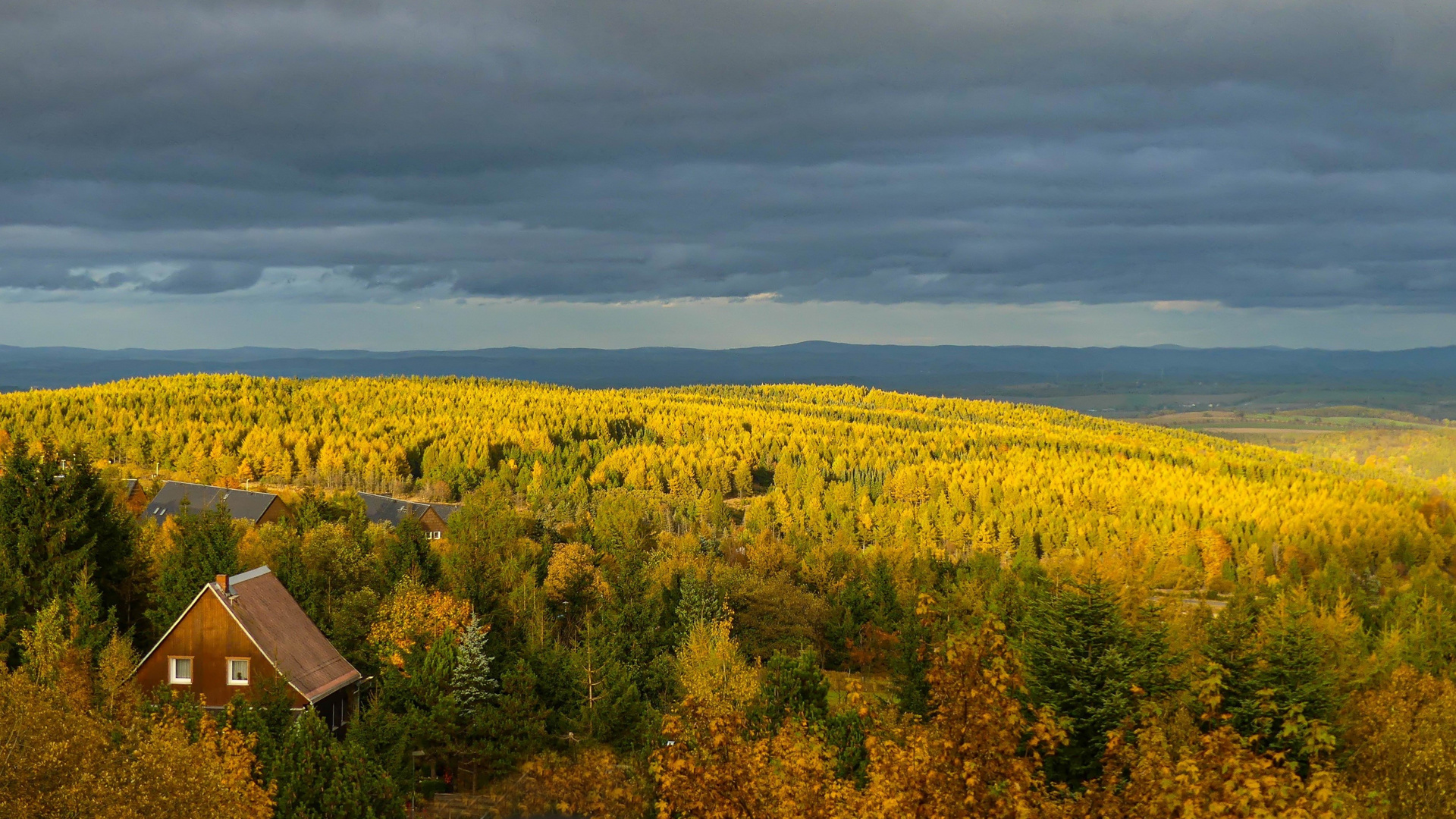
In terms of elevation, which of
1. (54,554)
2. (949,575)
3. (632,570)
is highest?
(54,554)

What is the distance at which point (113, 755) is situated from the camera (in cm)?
2811

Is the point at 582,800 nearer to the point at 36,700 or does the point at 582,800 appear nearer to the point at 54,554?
the point at 36,700

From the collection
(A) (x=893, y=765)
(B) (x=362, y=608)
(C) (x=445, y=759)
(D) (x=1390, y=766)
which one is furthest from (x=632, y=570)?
(A) (x=893, y=765)

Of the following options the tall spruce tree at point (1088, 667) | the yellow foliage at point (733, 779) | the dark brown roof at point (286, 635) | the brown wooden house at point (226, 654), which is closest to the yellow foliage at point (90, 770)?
the yellow foliage at point (733, 779)

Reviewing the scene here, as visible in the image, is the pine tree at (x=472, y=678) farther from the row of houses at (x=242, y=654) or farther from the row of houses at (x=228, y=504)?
the row of houses at (x=228, y=504)

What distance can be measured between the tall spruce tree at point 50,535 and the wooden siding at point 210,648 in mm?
5973

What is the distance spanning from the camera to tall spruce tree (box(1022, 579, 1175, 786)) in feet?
148

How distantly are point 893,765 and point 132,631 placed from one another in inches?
1796

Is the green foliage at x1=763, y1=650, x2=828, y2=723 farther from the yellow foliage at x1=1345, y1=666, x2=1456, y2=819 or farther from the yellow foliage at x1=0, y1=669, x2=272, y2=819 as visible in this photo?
the yellow foliage at x1=0, y1=669, x2=272, y2=819

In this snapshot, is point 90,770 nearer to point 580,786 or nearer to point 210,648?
point 580,786

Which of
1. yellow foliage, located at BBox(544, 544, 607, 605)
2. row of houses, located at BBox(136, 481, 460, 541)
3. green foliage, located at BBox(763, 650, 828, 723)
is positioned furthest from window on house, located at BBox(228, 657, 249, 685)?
row of houses, located at BBox(136, 481, 460, 541)

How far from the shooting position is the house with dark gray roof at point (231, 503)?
121m

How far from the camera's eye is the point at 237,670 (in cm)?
5388

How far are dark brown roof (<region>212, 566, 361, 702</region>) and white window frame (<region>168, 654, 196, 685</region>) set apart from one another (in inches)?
126
